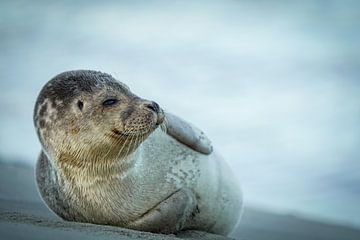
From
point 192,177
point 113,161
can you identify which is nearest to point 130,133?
point 113,161

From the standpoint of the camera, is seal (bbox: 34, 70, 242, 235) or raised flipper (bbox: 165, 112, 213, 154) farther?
raised flipper (bbox: 165, 112, 213, 154)

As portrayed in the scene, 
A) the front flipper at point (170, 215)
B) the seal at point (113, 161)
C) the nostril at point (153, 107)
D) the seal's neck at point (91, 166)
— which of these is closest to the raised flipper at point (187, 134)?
the seal at point (113, 161)

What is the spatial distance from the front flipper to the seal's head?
0.46 metres

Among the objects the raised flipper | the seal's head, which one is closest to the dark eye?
the seal's head

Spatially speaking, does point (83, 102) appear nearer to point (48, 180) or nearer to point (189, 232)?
point (48, 180)

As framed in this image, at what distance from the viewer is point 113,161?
571cm

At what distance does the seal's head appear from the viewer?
216 inches

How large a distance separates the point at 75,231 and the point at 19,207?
171 centimetres

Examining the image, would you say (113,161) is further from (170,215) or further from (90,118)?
(170,215)

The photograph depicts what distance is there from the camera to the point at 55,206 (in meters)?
5.97

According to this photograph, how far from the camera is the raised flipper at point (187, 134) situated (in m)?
6.38

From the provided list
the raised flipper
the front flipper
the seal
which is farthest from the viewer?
the raised flipper

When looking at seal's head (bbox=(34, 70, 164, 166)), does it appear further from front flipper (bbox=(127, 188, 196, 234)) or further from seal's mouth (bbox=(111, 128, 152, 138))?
front flipper (bbox=(127, 188, 196, 234))

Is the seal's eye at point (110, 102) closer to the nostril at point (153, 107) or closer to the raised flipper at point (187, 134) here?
the nostril at point (153, 107)
